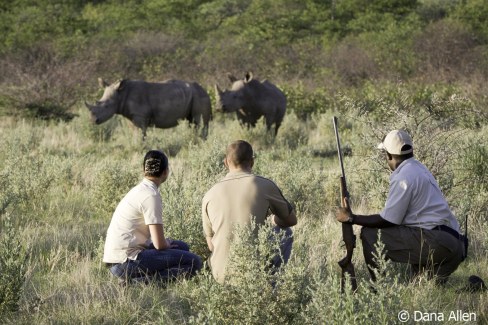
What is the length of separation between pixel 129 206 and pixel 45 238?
5.82 ft

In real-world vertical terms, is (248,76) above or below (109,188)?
above

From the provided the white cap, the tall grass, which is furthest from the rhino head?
the white cap

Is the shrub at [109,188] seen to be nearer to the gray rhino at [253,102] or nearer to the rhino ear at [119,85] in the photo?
the rhino ear at [119,85]

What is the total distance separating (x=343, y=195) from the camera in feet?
20.8

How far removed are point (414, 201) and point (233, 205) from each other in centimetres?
144

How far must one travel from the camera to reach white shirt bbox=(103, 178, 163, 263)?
647 centimetres

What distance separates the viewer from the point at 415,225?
6.52m

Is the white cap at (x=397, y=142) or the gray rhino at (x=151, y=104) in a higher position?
the gray rhino at (x=151, y=104)

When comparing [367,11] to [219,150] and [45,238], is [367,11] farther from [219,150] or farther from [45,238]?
[45,238]

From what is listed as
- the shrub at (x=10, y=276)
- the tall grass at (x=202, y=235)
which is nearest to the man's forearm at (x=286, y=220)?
the tall grass at (x=202, y=235)

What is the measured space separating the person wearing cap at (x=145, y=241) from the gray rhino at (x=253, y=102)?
9.76 m

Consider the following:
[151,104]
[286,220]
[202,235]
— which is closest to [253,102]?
[151,104]

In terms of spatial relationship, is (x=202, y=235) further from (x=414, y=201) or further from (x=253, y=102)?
(x=253, y=102)

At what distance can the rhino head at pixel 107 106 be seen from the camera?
1502cm
